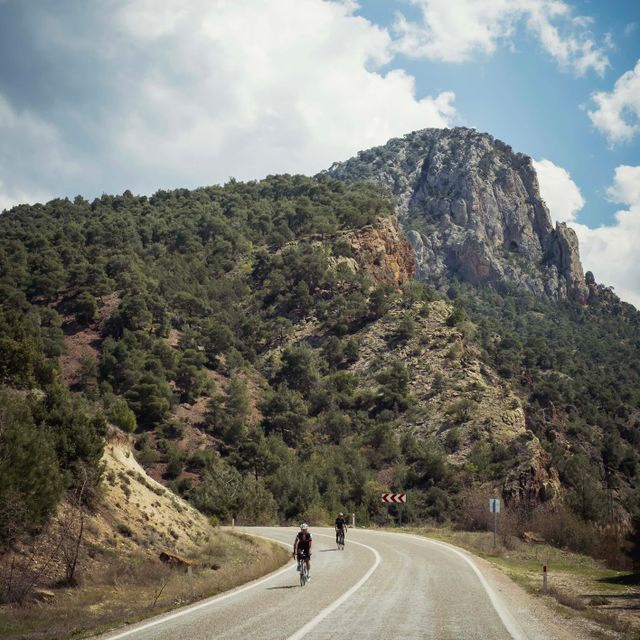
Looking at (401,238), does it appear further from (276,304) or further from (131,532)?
(131,532)

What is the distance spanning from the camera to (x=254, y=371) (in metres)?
79.8

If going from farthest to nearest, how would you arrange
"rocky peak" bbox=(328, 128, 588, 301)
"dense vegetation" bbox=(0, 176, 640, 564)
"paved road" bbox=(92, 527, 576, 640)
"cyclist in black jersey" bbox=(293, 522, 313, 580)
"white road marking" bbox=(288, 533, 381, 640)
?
1. "rocky peak" bbox=(328, 128, 588, 301)
2. "dense vegetation" bbox=(0, 176, 640, 564)
3. "cyclist in black jersey" bbox=(293, 522, 313, 580)
4. "paved road" bbox=(92, 527, 576, 640)
5. "white road marking" bbox=(288, 533, 381, 640)

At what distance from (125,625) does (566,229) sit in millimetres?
196284

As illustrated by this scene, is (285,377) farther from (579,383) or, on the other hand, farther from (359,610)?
(359,610)

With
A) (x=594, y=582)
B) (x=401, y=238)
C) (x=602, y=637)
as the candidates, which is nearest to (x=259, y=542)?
(x=594, y=582)

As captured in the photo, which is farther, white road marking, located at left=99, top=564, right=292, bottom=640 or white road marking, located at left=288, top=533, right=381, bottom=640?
white road marking, located at left=99, top=564, right=292, bottom=640

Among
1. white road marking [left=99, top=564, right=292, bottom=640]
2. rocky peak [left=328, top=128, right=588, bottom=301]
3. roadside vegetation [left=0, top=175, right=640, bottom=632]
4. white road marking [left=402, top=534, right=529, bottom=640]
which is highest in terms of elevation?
rocky peak [left=328, top=128, right=588, bottom=301]

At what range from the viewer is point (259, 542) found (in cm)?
2705

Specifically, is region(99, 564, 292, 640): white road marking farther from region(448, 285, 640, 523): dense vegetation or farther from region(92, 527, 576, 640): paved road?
region(448, 285, 640, 523): dense vegetation

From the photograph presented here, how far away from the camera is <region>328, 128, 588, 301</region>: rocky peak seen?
169875mm

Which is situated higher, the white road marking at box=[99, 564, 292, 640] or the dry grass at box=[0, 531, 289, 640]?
the white road marking at box=[99, 564, 292, 640]

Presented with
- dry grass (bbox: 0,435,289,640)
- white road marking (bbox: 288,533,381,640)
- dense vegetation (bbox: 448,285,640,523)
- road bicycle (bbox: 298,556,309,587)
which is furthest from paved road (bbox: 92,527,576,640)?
dense vegetation (bbox: 448,285,640,523)

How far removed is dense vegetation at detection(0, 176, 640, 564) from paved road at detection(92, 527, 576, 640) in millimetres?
7122

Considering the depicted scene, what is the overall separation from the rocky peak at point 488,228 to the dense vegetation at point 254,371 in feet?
166
